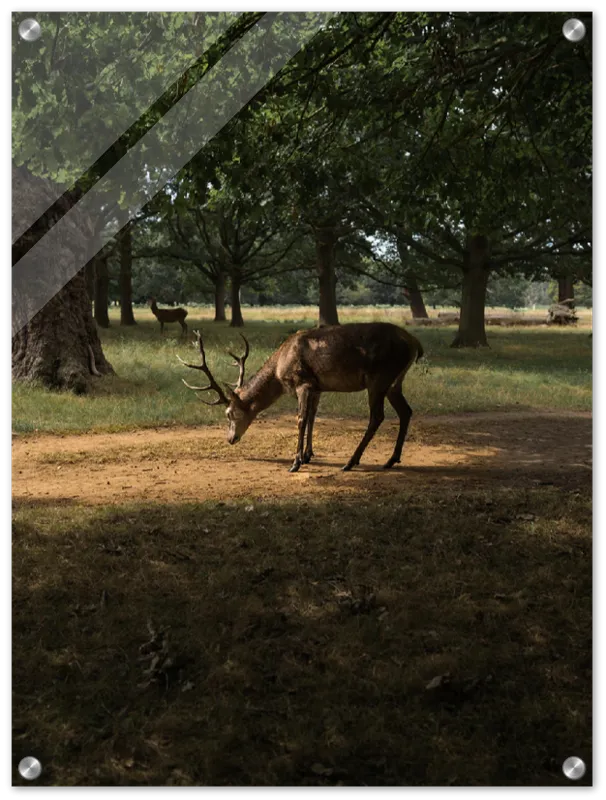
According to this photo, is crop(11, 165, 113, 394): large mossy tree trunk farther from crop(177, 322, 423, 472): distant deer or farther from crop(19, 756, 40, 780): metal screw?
crop(19, 756, 40, 780): metal screw

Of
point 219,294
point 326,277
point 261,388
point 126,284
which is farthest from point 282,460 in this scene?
point 219,294

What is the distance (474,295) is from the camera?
26.6 metres

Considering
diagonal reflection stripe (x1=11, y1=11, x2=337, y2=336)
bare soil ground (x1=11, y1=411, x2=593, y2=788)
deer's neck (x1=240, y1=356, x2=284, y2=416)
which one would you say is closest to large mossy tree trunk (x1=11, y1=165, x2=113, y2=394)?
diagonal reflection stripe (x1=11, y1=11, x2=337, y2=336)

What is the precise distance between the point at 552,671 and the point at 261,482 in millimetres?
5329

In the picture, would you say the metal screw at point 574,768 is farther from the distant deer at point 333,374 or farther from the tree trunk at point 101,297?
the tree trunk at point 101,297

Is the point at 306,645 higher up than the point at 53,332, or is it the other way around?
the point at 53,332

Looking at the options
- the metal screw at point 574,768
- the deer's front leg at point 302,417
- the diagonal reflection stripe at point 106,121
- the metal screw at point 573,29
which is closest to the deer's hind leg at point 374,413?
the deer's front leg at point 302,417

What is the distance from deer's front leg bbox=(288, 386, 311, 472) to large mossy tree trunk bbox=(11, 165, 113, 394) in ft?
26.8

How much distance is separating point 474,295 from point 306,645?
22606 mm

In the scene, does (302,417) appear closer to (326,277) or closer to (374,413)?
(374,413)

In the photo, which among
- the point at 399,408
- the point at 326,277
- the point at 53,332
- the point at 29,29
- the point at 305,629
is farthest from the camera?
the point at 326,277

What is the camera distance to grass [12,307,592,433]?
14336 mm

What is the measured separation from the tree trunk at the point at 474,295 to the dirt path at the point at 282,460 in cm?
1177

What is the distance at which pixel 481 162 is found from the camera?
29.3 ft
